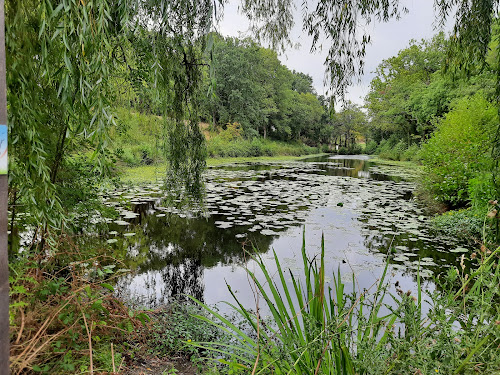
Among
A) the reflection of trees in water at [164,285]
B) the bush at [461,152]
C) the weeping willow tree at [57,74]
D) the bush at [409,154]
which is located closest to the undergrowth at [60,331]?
the weeping willow tree at [57,74]

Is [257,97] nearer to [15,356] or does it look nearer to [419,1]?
[419,1]

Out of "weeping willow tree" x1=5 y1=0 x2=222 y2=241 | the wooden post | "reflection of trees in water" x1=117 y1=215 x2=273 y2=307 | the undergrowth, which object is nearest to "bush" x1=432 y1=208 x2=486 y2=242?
"reflection of trees in water" x1=117 y1=215 x2=273 y2=307

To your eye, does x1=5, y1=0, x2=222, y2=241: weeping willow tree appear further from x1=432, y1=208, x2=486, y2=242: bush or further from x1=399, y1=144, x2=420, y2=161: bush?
x1=399, y1=144, x2=420, y2=161: bush

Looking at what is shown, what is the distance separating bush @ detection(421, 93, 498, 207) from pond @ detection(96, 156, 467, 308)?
77cm

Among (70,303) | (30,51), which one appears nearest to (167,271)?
(70,303)

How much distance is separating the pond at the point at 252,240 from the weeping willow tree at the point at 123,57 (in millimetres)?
1158

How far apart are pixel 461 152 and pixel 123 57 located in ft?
20.7

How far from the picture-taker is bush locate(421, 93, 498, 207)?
590 cm

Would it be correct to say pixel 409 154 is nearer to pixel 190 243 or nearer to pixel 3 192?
pixel 190 243

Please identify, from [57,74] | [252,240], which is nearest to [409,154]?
[252,240]

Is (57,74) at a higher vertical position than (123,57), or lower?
lower

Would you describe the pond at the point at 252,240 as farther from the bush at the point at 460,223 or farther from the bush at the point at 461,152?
the bush at the point at 461,152

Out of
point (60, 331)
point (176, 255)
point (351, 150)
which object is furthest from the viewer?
point (351, 150)

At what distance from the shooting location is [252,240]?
500 centimetres
